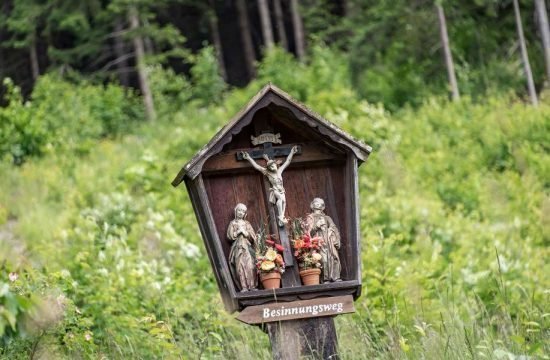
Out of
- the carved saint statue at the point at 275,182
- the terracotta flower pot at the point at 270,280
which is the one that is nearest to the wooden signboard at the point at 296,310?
the terracotta flower pot at the point at 270,280

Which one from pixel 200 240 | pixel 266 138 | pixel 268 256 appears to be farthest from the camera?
pixel 200 240

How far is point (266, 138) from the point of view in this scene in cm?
709

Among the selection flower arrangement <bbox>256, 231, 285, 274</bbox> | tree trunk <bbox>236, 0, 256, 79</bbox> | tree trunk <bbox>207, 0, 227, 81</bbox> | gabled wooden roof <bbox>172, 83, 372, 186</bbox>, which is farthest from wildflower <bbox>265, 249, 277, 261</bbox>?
tree trunk <bbox>236, 0, 256, 79</bbox>

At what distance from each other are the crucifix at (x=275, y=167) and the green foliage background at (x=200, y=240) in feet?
2.31

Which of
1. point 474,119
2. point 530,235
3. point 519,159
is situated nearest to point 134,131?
point 474,119

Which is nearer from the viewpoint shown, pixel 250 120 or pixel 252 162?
pixel 250 120

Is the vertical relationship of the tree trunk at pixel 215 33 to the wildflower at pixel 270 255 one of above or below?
above

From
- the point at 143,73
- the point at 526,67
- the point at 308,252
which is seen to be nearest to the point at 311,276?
the point at 308,252

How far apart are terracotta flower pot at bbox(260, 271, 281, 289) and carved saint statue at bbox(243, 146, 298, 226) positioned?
0.39 metres

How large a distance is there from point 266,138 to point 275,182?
1.06 ft

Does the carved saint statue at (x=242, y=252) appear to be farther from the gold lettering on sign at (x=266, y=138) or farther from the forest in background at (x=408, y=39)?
the forest in background at (x=408, y=39)

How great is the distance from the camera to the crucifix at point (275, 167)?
6.94 meters

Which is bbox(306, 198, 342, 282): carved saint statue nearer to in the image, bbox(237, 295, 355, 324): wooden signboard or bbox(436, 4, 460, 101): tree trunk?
bbox(237, 295, 355, 324): wooden signboard

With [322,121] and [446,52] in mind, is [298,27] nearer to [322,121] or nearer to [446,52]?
[446,52]
